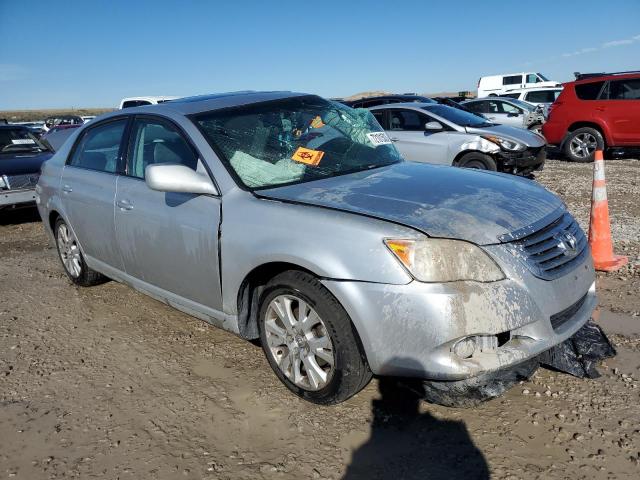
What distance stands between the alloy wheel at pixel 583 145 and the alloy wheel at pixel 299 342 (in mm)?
10593

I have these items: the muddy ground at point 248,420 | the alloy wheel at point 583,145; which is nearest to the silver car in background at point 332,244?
the muddy ground at point 248,420

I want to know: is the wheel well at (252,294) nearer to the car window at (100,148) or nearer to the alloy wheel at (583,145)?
the car window at (100,148)

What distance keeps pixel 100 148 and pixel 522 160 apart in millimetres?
6379

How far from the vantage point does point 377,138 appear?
393cm

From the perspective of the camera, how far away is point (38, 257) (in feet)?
20.6

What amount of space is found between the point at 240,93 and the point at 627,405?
10.5 feet

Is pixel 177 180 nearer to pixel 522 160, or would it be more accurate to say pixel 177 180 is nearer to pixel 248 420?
pixel 248 420

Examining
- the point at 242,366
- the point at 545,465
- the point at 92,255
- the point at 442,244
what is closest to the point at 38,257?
the point at 92,255

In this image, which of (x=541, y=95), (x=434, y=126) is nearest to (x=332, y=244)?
(x=434, y=126)

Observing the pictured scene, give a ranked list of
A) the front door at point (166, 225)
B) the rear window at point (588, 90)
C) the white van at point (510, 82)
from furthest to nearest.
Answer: the white van at point (510, 82), the rear window at point (588, 90), the front door at point (166, 225)

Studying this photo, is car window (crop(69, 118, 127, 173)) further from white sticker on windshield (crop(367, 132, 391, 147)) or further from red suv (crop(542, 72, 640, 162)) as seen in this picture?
red suv (crop(542, 72, 640, 162))

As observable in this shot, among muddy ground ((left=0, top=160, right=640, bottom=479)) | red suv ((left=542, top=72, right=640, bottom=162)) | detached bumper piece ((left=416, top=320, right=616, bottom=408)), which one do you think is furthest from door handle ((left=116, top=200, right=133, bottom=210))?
red suv ((left=542, top=72, right=640, bottom=162))

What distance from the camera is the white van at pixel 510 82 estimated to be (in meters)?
26.5

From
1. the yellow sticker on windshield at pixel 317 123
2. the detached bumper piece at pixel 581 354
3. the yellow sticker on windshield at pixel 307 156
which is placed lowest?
the detached bumper piece at pixel 581 354
